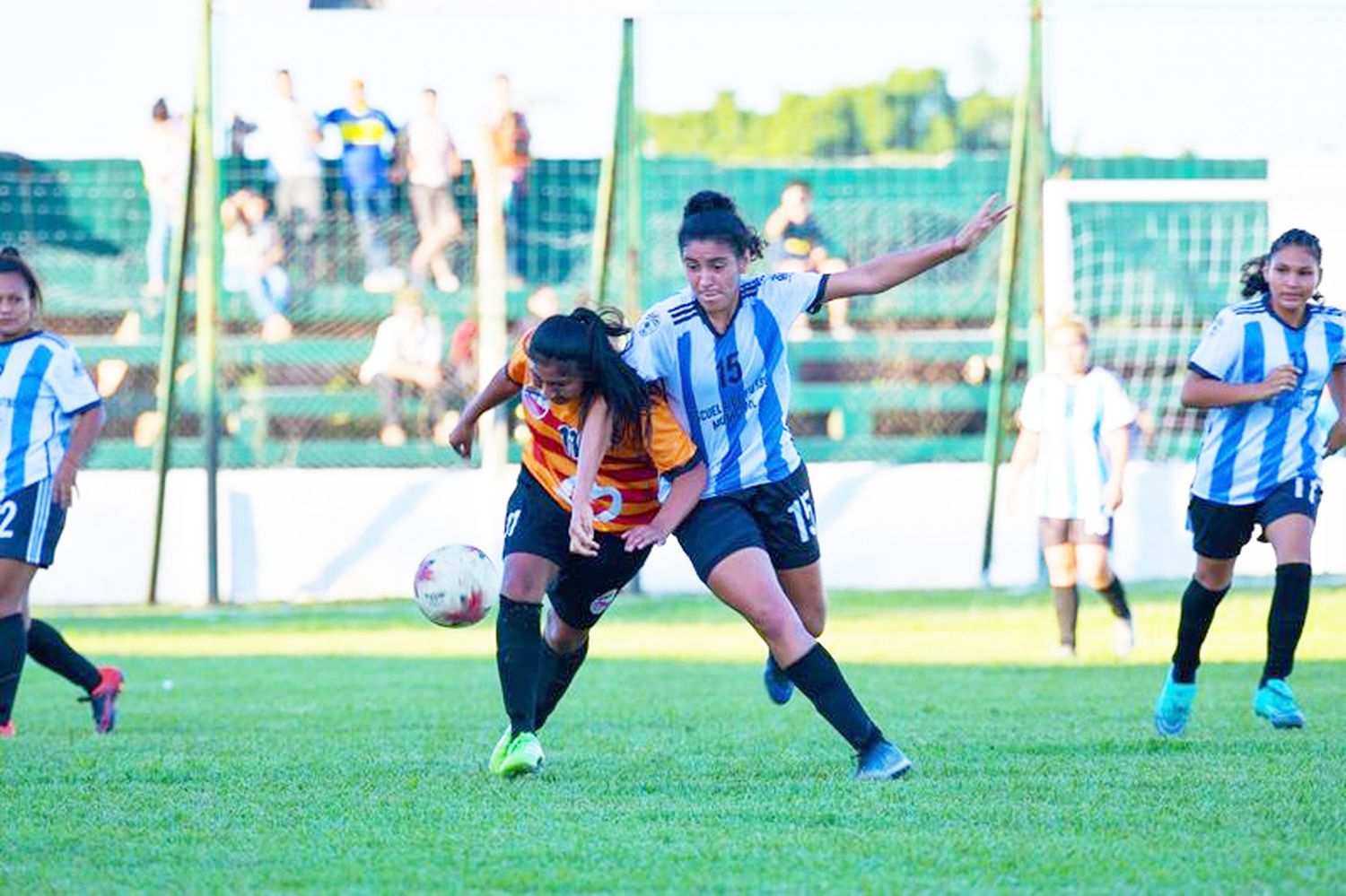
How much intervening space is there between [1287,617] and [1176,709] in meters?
0.53

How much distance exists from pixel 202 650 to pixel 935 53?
8.83m

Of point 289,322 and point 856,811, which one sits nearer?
point 856,811

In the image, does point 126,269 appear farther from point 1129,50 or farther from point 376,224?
point 1129,50

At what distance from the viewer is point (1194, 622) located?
25.4 ft

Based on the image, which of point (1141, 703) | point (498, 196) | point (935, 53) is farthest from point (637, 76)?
point (1141, 703)

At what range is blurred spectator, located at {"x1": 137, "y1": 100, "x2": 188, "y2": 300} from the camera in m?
17.3

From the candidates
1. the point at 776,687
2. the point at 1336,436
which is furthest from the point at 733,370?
the point at 1336,436

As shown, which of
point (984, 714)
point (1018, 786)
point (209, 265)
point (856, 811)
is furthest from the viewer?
point (209, 265)

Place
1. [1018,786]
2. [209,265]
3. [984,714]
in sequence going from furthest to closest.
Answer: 1. [209,265]
2. [984,714]
3. [1018,786]

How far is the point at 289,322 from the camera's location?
17.7 meters

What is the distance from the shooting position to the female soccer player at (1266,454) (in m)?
7.58

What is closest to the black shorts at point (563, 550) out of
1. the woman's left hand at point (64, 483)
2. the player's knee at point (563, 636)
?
the player's knee at point (563, 636)

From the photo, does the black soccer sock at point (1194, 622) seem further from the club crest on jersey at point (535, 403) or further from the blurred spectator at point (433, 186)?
the blurred spectator at point (433, 186)

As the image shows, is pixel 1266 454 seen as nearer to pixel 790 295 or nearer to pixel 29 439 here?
pixel 790 295
